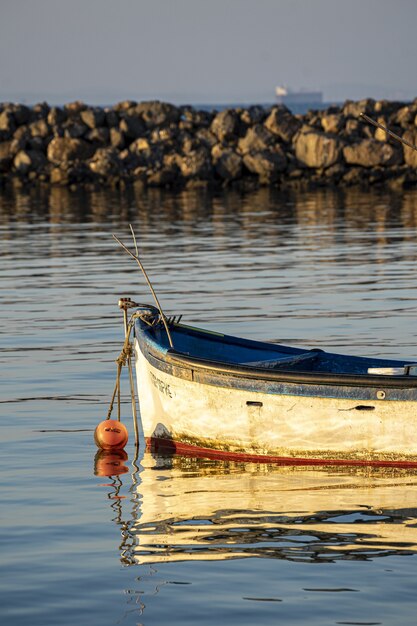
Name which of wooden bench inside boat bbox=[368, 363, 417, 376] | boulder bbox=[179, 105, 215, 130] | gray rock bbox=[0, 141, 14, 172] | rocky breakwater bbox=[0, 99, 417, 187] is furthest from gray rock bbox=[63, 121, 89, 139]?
wooden bench inside boat bbox=[368, 363, 417, 376]

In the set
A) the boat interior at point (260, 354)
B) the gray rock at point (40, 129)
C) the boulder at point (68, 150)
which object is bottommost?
the boat interior at point (260, 354)

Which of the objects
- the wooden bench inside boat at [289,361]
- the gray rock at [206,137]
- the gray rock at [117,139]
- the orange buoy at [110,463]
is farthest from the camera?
the gray rock at [117,139]

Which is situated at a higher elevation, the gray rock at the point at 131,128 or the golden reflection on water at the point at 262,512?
the gray rock at the point at 131,128

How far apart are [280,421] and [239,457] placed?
67cm

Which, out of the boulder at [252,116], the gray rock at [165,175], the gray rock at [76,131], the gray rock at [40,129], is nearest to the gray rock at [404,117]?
the boulder at [252,116]

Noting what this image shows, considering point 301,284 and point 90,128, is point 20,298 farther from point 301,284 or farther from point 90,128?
point 90,128

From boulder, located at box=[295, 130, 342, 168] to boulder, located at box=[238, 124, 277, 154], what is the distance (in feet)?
4.32

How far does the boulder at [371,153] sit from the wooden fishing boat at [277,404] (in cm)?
4375

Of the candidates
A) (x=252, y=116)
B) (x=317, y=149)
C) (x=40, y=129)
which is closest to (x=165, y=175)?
(x=252, y=116)

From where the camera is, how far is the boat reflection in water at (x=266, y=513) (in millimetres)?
9984

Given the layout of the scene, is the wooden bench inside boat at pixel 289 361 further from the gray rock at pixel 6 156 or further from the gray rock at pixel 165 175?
the gray rock at pixel 6 156

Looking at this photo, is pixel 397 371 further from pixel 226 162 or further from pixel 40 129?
pixel 40 129

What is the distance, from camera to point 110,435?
527 inches

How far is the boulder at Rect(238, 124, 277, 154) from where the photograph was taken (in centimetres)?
5878
